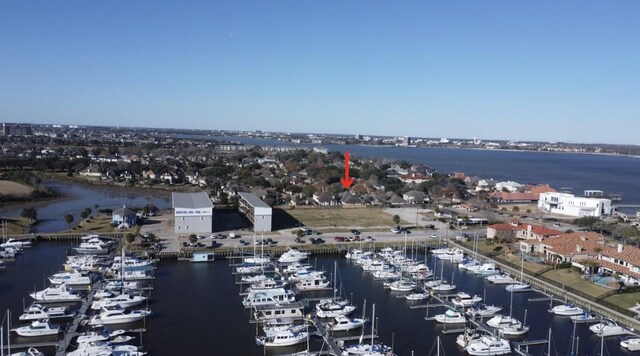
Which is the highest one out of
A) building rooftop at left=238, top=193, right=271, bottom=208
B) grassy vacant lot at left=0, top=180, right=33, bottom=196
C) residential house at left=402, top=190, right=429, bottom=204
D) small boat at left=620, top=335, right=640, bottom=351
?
building rooftop at left=238, top=193, right=271, bottom=208

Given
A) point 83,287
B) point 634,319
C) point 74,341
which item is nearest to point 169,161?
point 83,287

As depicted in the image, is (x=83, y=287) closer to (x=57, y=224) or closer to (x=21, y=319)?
(x=21, y=319)

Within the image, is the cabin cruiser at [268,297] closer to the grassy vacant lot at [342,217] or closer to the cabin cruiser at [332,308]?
the cabin cruiser at [332,308]

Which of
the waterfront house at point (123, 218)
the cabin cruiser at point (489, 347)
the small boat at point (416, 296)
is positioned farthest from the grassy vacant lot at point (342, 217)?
the cabin cruiser at point (489, 347)

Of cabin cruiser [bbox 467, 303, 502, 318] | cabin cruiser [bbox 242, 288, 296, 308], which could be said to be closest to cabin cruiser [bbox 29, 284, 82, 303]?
cabin cruiser [bbox 242, 288, 296, 308]

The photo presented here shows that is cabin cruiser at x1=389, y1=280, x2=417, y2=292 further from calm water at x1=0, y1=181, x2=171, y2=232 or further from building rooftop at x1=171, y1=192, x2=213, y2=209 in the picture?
calm water at x1=0, y1=181, x2=171, y2=232
